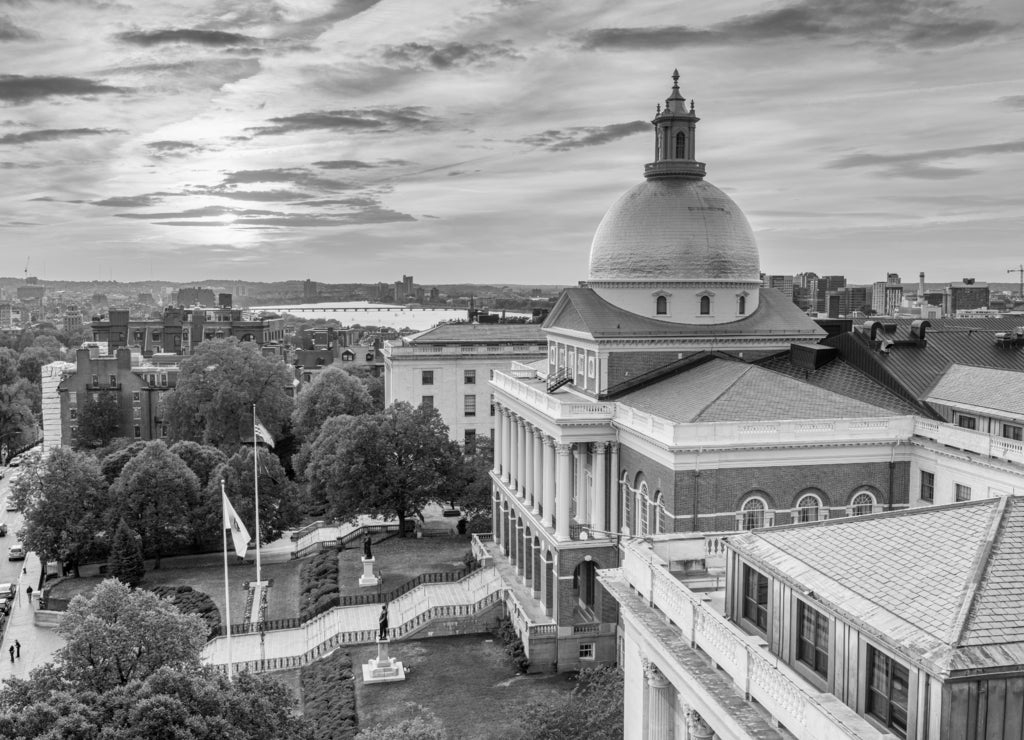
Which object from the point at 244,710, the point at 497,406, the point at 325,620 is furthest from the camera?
the point at 497,406

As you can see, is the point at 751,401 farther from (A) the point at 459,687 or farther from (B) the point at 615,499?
(A) the point at 459,687

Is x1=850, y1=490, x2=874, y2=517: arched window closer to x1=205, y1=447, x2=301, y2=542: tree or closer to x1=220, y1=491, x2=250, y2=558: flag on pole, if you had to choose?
x1=220, y1=491, x2=250, y2=558: flag on pole

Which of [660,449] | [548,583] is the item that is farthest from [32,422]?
[660,449]

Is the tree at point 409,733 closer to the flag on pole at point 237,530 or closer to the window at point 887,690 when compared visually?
the flag on pole at point 237,530

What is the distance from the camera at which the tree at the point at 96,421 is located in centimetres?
10550

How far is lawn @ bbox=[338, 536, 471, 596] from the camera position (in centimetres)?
6519

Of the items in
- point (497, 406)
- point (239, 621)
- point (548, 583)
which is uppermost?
point (497, 406)

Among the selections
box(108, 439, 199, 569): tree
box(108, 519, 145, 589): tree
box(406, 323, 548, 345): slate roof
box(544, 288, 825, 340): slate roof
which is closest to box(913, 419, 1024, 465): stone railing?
box(544, 288, 825, 340): slate roof

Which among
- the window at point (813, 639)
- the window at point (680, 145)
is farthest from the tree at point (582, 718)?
the window at point (680, 145)

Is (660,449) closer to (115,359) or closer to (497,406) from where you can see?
(497,406)

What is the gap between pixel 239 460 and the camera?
7350cm

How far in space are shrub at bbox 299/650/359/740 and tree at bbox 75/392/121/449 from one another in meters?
64.3

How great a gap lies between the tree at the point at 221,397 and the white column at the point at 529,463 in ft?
145

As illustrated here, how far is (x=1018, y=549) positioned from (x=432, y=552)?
57435 mm
